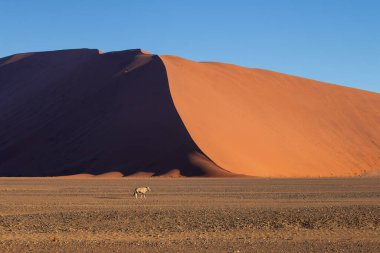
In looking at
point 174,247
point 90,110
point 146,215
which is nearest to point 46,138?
point 90,110

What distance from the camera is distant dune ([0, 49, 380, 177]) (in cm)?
6119

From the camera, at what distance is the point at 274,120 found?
76.7m

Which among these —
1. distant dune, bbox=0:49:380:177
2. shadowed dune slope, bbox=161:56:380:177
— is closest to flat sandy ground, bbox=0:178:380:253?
distant dune, bbox=0:49:380:177

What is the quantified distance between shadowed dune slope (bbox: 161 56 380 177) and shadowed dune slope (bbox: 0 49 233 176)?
2.00 meters

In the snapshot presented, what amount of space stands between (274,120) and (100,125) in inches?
828

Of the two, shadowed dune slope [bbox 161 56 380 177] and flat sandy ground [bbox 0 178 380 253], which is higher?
shadowed dune slope [bbox 161 56 380 177]

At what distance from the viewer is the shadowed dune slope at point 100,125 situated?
5994cm

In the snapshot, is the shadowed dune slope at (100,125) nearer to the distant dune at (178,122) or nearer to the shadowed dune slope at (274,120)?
the distant dune at (178,122)

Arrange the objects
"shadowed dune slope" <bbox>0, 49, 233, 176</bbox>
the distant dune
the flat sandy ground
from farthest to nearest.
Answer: the distant dune → "shadowed dune slope" <bbox>0, 49, 233, 176</bbox> → the flat sandy ground

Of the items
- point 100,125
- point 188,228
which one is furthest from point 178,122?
point 188,228

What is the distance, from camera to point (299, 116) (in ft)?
267

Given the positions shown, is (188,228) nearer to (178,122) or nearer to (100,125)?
(178,122)

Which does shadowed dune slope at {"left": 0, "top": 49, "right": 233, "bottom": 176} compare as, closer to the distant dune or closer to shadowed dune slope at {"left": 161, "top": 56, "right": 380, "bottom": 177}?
the distant dune

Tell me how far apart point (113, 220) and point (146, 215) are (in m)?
1.42
